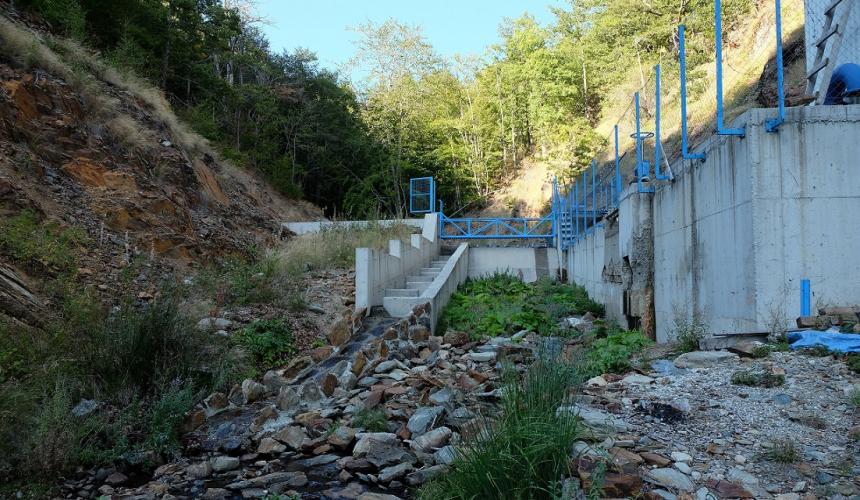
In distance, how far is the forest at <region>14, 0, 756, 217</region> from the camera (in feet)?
73.6

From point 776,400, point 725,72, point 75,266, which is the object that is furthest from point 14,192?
point 725,72

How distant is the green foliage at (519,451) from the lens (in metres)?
3.02

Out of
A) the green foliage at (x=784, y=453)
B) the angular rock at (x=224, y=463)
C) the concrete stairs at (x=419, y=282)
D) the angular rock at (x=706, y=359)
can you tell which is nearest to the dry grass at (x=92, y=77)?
the concrete stairs at (x=419, y=282)

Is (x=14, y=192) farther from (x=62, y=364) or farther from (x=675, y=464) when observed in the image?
(x=675, y=464)

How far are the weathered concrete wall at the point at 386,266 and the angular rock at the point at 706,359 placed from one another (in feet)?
18.4

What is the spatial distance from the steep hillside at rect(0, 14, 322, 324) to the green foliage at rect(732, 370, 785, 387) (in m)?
6.86

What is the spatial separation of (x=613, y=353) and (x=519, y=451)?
12.1 feet

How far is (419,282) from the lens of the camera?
13.0 metres

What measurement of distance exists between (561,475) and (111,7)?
17320 mm

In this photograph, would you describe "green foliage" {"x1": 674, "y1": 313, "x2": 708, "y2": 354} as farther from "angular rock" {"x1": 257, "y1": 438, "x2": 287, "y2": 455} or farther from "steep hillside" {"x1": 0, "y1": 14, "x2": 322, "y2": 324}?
"steep hillside" {"x1": 0, "y1": 14, "x2": 322, "y2": 324}

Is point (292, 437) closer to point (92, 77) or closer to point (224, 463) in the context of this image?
point (224, 463)

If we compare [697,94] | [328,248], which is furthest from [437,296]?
[697,94]

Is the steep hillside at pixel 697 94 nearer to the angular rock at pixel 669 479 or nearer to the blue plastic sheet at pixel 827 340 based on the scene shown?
the blue plastic sheet at pixel 827 340

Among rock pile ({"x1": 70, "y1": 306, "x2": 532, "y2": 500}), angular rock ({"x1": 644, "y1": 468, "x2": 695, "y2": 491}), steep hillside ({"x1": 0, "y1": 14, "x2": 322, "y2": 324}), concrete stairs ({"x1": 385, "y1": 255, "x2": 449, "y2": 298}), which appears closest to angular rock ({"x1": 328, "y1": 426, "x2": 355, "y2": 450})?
rock pile ({"x1": 70, "y1": 306, "x2": 532, "y2": 500})
